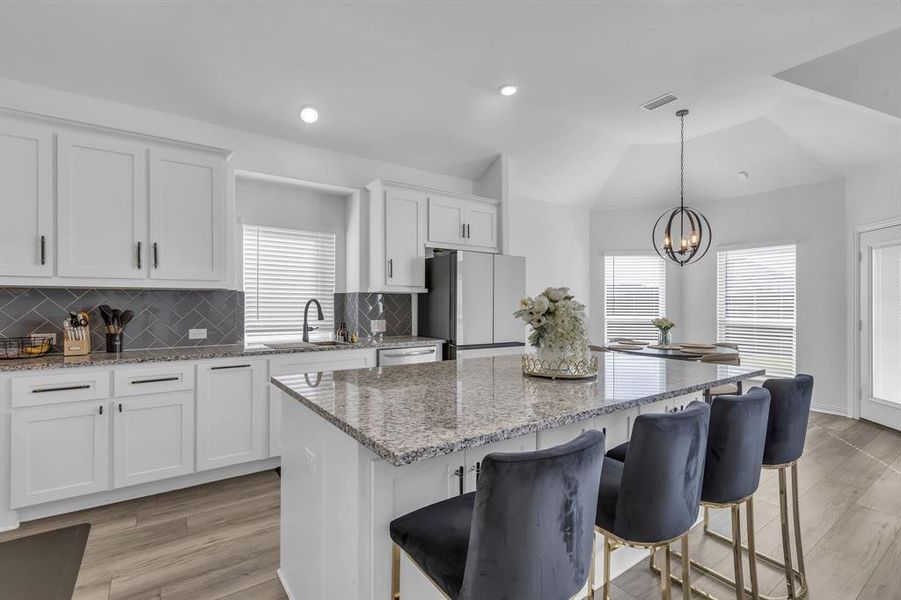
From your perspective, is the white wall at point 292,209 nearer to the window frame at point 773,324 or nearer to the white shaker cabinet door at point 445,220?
the white shaker cabinet door at point 445,220

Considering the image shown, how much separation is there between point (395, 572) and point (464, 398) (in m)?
0.59

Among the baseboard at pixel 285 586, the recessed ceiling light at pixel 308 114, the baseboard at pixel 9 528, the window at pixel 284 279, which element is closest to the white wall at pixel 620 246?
the window at pixel 284 279

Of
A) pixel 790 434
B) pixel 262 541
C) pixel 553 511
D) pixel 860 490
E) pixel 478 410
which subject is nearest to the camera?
pixel 553 511

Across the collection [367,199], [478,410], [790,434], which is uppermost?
[367,199]

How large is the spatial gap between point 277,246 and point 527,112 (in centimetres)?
276

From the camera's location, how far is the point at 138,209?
3041 millimetres

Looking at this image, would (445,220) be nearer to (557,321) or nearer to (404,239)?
(404,239)

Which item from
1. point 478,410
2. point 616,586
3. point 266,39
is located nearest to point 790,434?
point 616,586

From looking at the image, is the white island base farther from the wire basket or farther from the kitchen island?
the wire basket

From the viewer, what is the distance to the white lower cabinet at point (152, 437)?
2762 millimetres

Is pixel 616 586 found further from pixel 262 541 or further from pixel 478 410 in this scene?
pixel 262 541

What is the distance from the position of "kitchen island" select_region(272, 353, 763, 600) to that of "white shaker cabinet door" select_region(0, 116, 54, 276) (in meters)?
2.07

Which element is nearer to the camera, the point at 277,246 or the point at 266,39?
the point at 266,39

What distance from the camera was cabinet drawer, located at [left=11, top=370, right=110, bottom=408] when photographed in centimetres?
248
